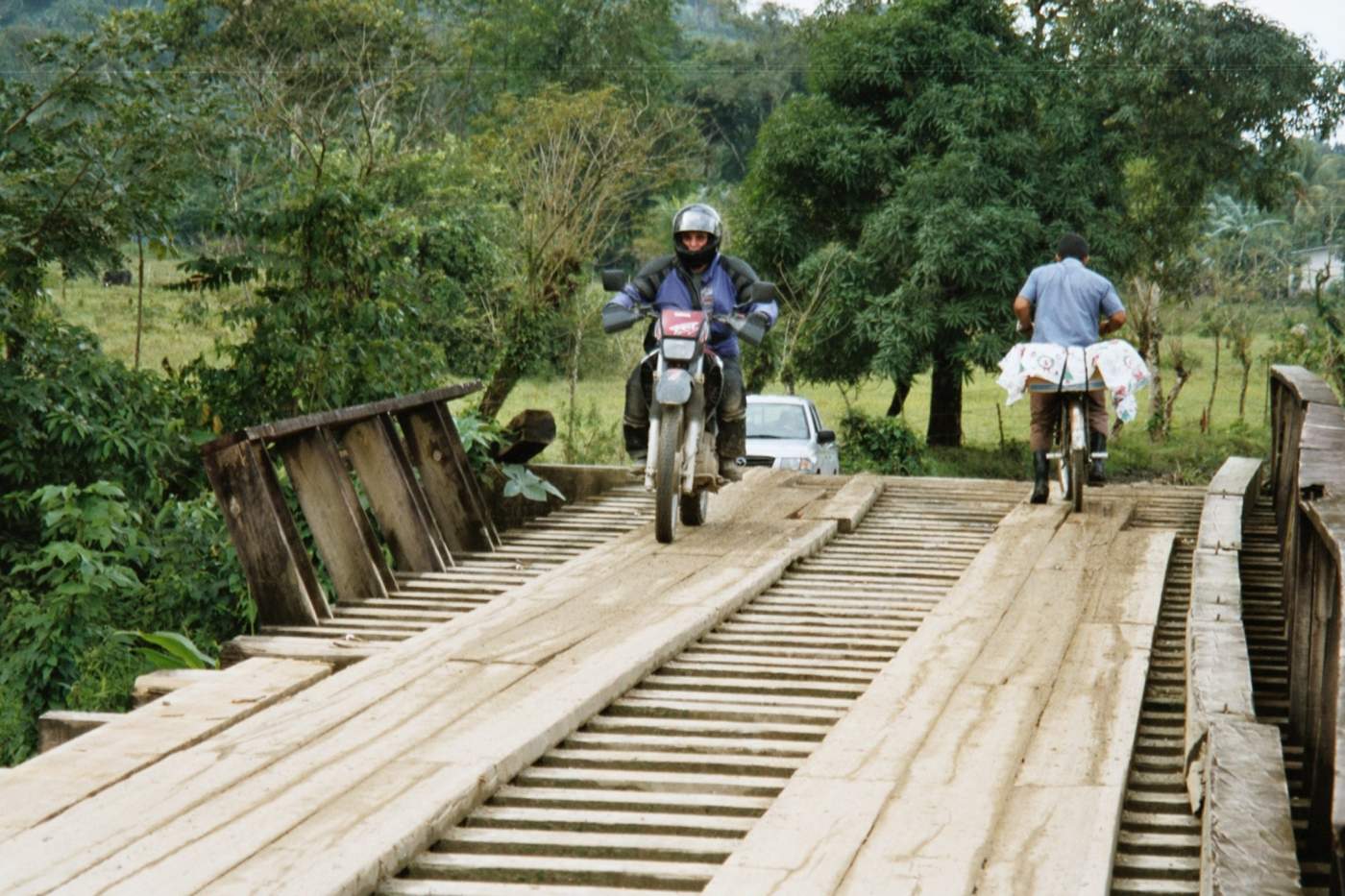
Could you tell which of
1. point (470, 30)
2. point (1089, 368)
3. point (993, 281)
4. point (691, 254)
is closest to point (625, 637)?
point (691, 254)

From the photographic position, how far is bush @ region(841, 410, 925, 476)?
963 inches

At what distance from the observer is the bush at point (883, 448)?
24.5 meters

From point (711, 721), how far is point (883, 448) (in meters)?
19.5

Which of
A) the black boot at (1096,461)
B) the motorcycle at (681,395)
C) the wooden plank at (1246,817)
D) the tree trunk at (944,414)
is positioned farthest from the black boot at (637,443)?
the tree trunk at (944,414)

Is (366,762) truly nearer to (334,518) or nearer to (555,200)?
(334,518)

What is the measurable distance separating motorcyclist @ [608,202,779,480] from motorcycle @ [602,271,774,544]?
6 cm

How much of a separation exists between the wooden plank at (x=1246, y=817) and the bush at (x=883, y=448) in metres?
19.5

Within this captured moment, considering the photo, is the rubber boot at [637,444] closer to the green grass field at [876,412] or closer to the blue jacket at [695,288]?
the blue jacket at [695,288]

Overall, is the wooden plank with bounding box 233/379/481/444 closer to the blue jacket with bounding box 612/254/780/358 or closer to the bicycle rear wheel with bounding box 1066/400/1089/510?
the blue jacket with bounding box 612/254/780/358

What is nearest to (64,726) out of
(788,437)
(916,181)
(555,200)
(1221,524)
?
(1221,524)

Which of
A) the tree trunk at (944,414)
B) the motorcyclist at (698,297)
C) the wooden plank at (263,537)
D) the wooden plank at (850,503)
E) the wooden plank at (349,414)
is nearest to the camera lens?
the wooden plank at (263,537)

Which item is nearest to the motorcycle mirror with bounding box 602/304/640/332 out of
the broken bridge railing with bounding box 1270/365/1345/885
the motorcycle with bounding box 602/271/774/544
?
the motorcycle with bounding box 602/271/774/544

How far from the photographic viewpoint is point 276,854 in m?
4.02

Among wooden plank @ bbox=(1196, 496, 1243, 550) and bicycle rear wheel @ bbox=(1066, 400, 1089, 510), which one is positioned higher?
bicycle rear wheel @ bbox=(1066, 400, 1089, 510)
